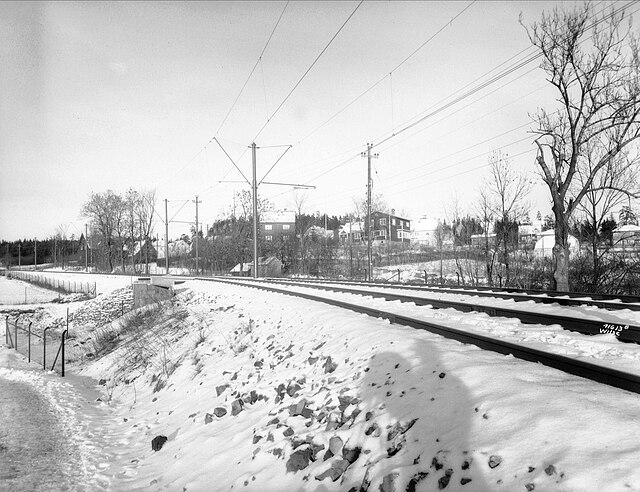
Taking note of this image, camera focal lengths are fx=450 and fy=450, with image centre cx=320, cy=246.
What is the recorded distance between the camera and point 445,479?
343 cm

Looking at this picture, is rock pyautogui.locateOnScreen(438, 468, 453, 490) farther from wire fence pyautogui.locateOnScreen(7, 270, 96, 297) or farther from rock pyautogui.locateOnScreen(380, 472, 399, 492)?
wire fence pyautogui.locateOnScreen(7, 270, 96, 297)

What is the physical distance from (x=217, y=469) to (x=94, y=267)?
372ft

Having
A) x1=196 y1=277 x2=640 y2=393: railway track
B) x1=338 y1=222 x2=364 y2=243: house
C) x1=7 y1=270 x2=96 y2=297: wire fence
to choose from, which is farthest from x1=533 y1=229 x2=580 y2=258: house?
x1=7 y1=270 x2=96 y2=297: wire fence

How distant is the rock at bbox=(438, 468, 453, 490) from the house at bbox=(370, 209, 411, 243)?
Answer: 8739cm

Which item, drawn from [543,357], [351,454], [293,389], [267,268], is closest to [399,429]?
[351,454]

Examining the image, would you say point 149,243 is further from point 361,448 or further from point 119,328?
point 361,448

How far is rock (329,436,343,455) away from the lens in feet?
15.6

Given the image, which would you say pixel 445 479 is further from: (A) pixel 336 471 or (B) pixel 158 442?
(B) pixel 158 442

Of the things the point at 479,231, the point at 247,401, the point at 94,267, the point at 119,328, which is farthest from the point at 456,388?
the point at 94,267

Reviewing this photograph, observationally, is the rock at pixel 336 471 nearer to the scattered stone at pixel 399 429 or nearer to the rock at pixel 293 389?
the scattered stone at pixel 399 429

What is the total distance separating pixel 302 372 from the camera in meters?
7.46

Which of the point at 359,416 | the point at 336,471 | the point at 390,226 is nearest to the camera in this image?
the point at 336,471

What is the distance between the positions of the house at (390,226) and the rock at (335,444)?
86171mm

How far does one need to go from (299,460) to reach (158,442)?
150 inches
